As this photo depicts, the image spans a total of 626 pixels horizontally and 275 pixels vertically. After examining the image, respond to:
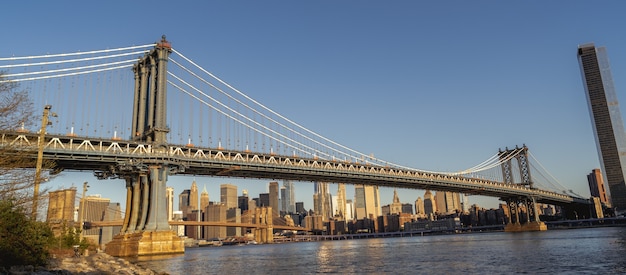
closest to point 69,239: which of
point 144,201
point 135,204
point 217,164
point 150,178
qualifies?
point 144,201

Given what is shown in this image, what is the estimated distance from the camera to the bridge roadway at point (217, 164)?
4916 centimetres

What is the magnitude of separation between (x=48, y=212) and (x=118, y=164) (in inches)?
1184

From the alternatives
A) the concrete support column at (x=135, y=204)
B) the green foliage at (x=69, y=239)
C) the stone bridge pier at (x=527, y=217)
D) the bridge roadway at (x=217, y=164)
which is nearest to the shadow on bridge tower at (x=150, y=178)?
the concrete support column at (x=135, y=204)

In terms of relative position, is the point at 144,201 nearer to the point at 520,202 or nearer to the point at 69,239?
the point at 69,239

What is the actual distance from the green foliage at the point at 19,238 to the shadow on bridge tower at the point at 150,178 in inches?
1140

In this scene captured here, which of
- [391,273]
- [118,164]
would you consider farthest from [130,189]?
[391,273]

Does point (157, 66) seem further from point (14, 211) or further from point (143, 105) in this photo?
point (14, 211)

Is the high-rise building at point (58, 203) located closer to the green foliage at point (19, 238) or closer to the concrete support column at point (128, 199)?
the green foliage at point (19, 238)

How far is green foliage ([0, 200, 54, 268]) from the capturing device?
17188mm

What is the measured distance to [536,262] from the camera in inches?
1170

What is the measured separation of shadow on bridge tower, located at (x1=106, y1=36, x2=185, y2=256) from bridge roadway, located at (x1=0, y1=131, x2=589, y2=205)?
0.58m

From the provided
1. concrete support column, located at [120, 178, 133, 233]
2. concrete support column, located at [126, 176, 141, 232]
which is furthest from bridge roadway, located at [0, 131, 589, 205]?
concrete support column, located at [126, 176, 141, 232]

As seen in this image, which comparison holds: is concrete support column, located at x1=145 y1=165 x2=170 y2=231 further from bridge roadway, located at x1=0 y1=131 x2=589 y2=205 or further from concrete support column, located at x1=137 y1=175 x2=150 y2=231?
bridge roadway, located at x1=0 y1=131 x2=589 y2=205

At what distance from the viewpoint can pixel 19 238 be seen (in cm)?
1850
